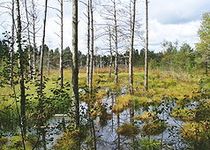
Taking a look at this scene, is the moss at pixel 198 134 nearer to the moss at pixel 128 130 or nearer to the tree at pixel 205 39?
the moss at pixel 128 130

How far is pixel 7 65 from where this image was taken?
841 centimetres

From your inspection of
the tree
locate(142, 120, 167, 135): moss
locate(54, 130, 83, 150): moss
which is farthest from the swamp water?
the tree

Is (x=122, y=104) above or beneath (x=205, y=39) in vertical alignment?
beneath

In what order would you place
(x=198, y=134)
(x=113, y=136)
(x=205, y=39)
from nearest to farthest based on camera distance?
(x=198, y=134)
(x=113, y=136)
(x=205, y=39)

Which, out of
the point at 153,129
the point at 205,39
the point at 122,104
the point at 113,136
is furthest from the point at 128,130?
the point at 205,39

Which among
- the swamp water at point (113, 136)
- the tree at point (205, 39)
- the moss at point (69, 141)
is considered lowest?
the swamp water at point (113, 136)

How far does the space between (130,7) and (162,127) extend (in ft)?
47.4

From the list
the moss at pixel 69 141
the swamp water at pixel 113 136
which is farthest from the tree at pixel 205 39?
the moss at pixel 69 141

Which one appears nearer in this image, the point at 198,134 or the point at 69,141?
the point at 69,141

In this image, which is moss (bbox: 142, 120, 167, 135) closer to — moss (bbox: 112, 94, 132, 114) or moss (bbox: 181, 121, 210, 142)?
moss (bbox: 181, 121, 210, 142)

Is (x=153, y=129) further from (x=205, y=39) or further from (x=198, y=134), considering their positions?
(x=205, y=39)

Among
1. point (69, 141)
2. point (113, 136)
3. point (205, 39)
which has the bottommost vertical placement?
point (113, 136)

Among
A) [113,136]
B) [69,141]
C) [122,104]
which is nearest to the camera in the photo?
[69,141]

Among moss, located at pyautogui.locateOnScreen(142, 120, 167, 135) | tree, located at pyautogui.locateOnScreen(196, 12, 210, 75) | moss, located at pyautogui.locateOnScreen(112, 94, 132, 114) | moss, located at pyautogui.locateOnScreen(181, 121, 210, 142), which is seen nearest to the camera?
moss, located at pyautogui.locateOnScreen(181, 121, 210, 142)
